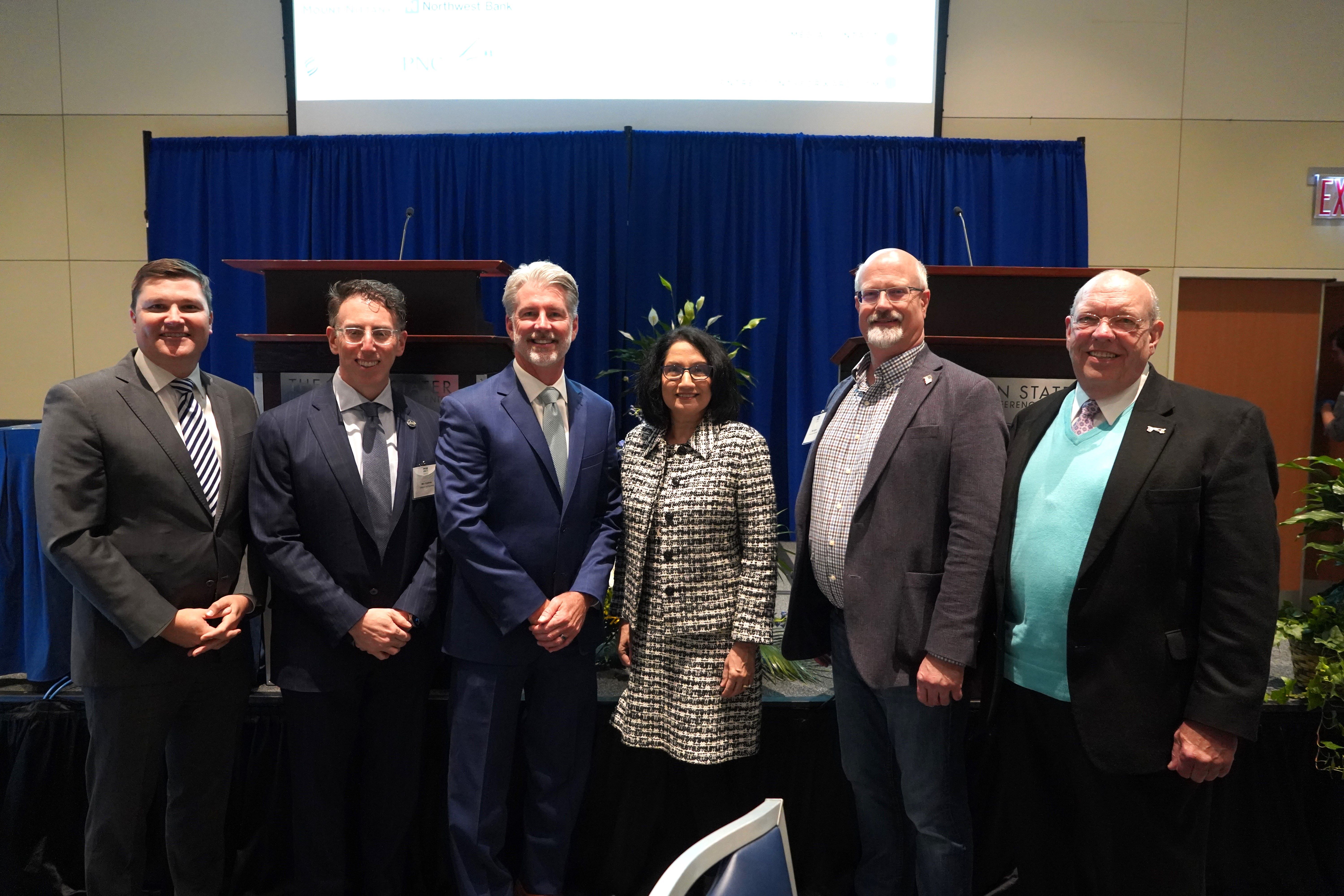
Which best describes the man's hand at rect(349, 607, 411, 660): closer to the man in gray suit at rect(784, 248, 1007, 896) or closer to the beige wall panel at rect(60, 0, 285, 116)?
the man in gray suit at rect(784, 248, 1007, 896)

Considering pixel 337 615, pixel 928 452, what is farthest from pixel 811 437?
pixel 337 615

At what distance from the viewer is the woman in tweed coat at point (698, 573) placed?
6.26ft

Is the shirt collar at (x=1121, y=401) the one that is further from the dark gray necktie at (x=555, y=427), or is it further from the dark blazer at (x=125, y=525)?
the dark blazer at (x=125, y=525)

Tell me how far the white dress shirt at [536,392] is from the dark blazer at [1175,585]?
124 cm

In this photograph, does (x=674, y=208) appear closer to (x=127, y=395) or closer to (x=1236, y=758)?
(x=127, y=395)

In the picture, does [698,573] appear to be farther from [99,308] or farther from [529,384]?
[99,308]

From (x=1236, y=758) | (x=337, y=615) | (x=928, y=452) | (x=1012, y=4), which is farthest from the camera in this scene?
(x=1012, y=4)

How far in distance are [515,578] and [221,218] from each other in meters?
4.41

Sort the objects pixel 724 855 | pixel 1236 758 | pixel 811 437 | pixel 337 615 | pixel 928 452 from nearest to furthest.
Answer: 1. pixel 724 855
2. pixel 928 452
3. pixel 337 615
4. pixel 811 437
5. pixel 1236 758

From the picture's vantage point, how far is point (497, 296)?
16.2 ft

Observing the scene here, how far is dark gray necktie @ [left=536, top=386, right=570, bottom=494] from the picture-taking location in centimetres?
203

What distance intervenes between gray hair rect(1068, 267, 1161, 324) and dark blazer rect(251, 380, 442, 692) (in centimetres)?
164

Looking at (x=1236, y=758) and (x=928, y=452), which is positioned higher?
(x=928, y=452)

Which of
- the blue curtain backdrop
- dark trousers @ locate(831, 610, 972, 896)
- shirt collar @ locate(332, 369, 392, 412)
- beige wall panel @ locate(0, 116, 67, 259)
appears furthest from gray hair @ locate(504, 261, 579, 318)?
beige wall panel @ locate(0, 116, 67, 259)
